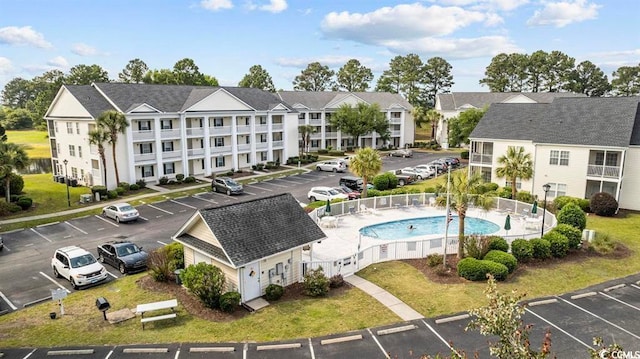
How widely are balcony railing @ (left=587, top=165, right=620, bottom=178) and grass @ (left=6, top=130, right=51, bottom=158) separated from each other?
78704 millimetres

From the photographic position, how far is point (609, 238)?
27938 mm

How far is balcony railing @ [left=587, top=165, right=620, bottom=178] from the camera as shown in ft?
124

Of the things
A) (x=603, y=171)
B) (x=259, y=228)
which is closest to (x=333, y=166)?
(x=603, y=171)

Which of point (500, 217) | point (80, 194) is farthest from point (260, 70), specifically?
point (500, 217)

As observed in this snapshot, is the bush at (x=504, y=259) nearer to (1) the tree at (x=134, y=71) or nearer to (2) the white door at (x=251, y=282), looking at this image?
(2) the white door at (x=251, y=282)

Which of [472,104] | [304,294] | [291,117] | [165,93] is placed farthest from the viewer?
[472,104]

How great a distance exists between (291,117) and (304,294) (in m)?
48.2

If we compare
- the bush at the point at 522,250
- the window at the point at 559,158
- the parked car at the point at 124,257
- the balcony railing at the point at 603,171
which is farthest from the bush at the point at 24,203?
the balcony railing at the point at 603,171

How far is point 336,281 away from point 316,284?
58.5 inches

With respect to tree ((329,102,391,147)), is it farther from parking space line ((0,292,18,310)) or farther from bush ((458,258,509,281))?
parking space line ((0,292,18,310))

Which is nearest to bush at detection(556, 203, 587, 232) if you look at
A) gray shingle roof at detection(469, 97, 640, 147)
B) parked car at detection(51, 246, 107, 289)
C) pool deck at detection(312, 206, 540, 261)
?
pool deck at detection(312, 206, 540, 261)

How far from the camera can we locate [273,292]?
20.9 meters

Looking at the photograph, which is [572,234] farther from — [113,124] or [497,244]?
[113,124]

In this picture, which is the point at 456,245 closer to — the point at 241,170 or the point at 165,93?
the point at 241,170
